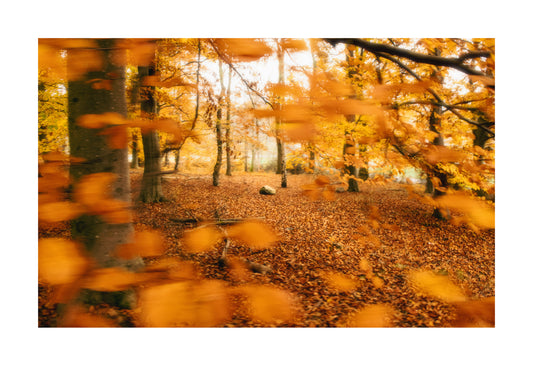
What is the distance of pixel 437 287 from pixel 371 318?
1.51 metres

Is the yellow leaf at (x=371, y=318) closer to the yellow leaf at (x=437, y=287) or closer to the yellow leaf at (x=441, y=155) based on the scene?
the yellow leaf at (x=437, y=287)

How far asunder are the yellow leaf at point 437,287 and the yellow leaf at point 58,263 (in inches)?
138

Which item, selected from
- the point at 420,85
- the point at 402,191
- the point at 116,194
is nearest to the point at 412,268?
the point at 420,85

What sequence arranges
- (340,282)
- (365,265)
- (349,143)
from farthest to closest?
(365,265), (340,282), (349,143)

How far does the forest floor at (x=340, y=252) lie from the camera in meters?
2.75

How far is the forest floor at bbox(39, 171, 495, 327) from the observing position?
2.75 metres

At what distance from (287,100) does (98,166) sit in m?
1.29

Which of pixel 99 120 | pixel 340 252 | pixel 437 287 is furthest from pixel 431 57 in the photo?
pixel 340 252

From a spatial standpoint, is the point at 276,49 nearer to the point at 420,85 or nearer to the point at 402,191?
the point at 420,85

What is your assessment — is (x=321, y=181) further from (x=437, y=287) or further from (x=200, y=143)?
(x=437, y=287)

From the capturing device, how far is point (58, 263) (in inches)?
42.3

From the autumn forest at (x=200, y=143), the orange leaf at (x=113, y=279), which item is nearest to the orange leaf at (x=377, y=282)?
the autumn forest at (x=200, y=143)

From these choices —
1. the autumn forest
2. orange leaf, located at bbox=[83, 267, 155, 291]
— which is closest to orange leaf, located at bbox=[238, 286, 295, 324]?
the autumn forest
